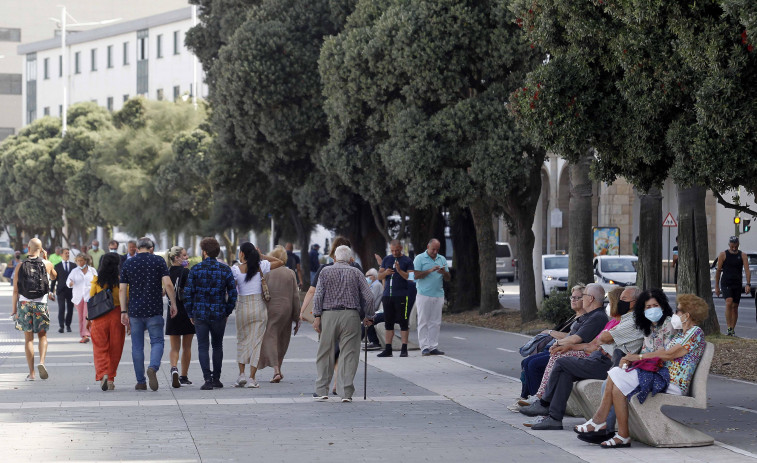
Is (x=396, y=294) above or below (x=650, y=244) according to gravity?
below

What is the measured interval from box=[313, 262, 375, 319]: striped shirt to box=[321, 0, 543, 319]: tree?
413 inches

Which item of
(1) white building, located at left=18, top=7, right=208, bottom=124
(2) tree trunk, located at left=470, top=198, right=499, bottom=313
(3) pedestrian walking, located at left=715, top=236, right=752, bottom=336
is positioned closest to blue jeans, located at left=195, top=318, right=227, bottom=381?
(3) pedestrian walking, located at left=715, top=236, right=752, bottom=336

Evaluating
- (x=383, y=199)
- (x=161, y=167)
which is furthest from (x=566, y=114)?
(x=161, y=167)

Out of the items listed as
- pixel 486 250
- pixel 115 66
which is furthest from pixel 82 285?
pixel 115 66

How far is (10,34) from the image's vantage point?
10769 cm

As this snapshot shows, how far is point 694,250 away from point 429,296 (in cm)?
427

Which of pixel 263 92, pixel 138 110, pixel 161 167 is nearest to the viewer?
pixel 263 92

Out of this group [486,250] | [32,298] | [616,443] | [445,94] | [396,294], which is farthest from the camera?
[486,250]

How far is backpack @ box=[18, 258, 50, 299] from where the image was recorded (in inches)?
624

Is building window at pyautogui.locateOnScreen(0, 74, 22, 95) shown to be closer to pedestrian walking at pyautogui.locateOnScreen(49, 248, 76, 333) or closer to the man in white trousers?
pedestrian walking at pyautogui.locateOnScreen(49, 248, 76, 333)

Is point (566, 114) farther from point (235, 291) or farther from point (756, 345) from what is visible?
point (756, 345)

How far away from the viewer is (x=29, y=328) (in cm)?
Answer: 1569

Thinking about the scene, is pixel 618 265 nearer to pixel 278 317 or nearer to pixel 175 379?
pixel 278 317

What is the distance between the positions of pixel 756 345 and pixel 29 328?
1034 cm
